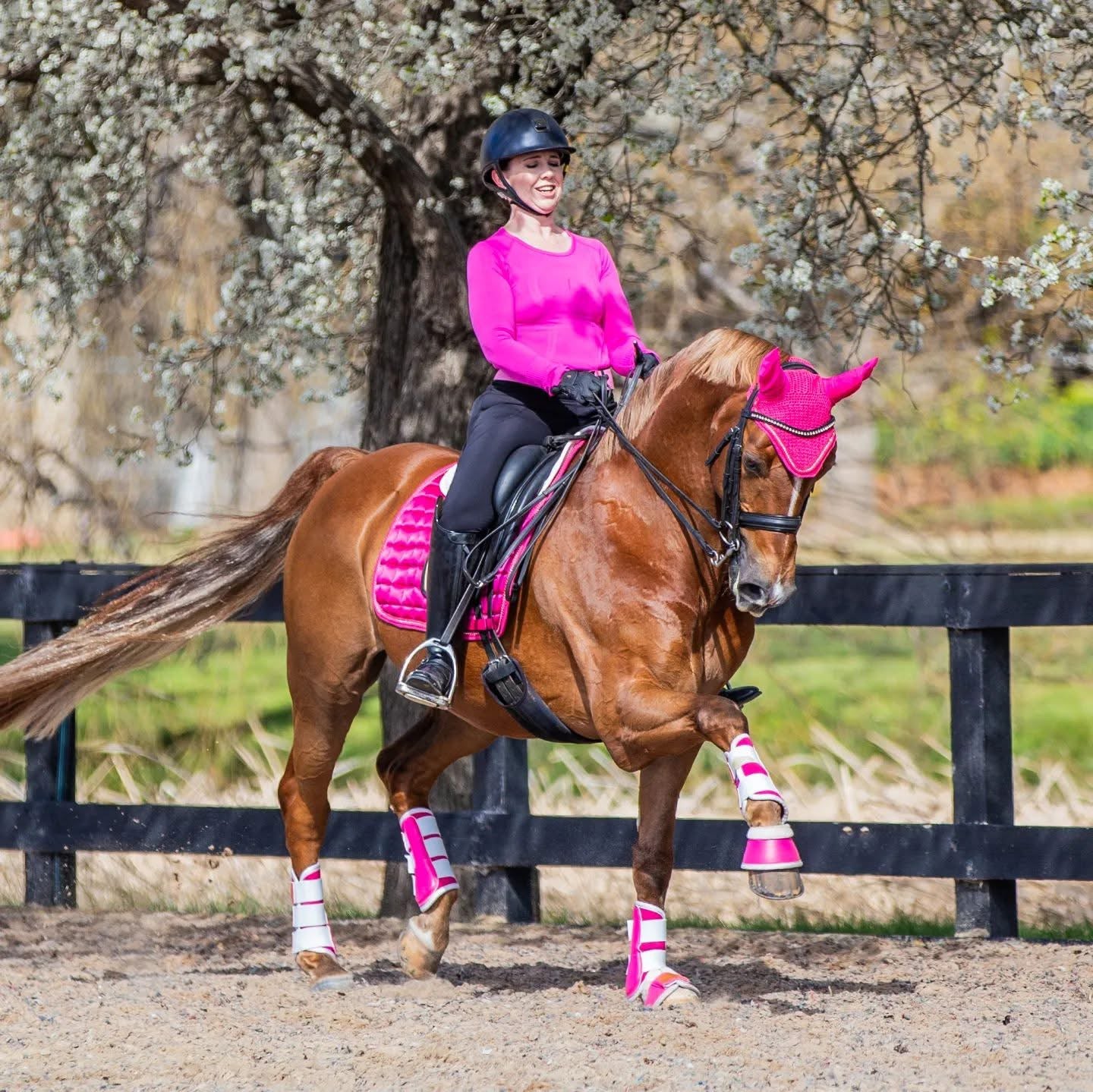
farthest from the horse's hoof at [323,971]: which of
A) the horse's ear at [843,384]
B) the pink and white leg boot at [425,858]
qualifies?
the horse's ear at [843,384]

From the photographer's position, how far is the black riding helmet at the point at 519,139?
16.4 ft

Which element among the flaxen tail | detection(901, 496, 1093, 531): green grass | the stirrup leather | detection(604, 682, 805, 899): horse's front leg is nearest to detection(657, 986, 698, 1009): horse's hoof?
detection(604, 682, 805, 899): horse's front leg

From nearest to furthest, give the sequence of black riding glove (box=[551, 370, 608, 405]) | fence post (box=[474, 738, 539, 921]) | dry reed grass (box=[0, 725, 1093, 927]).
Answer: black riding glove (box=[551, 370, 608, 405]) → fence post (box=[474, 738, 539, 921]) → dry reed grass (box=[0, 725, 1093, 927])

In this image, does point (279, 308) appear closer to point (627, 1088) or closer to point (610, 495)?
point (610, 495)

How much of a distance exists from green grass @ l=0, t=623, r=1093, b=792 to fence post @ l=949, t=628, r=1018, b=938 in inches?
125

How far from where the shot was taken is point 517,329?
201 inches

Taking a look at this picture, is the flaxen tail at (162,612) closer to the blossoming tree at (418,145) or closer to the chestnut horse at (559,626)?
the chestnut horse at (559,626)

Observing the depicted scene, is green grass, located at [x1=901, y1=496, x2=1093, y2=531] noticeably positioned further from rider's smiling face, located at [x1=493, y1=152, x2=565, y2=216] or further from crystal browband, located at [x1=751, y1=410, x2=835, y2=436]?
crystal browband, located at [x1=751, y1=410, x2=835, y2=436]

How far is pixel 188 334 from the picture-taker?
8.33 metres

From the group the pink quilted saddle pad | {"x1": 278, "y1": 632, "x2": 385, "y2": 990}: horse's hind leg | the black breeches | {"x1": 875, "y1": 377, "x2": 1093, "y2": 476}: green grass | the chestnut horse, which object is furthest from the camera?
{"x1": 875, "y1": 377, "x2": 1093, "y2": 476}: green grass

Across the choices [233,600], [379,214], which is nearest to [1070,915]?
[233,600]

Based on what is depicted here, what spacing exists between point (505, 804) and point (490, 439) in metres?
2.11

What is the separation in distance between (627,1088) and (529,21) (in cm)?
427

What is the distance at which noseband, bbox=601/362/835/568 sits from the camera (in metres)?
4.32
